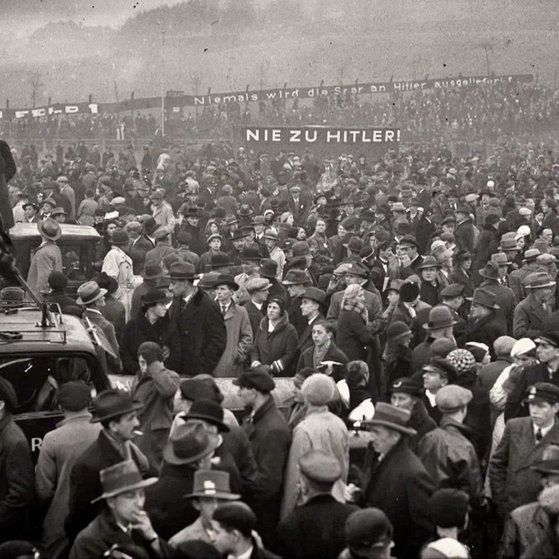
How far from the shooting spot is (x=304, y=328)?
1091cm

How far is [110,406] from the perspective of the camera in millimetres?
6312

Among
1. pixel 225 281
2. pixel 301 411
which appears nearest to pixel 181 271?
pixel 225 281

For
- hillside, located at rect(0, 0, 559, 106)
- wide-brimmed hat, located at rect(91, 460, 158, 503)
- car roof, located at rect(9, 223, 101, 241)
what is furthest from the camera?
hillside, located at rect(0, 0, 559, 106)

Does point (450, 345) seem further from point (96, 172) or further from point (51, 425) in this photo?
Answer: point (96, 172)

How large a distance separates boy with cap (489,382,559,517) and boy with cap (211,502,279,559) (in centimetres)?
252

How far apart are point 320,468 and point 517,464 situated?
1935mm

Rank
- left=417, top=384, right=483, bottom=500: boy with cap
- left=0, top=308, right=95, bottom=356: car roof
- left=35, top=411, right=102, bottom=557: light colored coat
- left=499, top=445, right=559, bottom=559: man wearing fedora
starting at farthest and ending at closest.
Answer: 1. left=0, top=308, right=95, bottom=356: car roof
2. left=417, top=384, right=483, bottom=500: boy with cap
3. left=35, top=411, right=102, bottom=557: light colored coat
4. left=499, top=445, right=559, bottom=559: man wearing fedora

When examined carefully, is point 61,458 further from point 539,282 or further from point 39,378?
point 539,282

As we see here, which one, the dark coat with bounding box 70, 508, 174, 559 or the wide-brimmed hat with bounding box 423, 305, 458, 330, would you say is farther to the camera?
the wide-brimmed hat with bounding box 423, 305, 458, 330

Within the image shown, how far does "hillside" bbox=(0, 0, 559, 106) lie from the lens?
53500 mm

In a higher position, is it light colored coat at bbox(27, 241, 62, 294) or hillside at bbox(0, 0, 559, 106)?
hillside at bbox(0, 0, 559, 106)

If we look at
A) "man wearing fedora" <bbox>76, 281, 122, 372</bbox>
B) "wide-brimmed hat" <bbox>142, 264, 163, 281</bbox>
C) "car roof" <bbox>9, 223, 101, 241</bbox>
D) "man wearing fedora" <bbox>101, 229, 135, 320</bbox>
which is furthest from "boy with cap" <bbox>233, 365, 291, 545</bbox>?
"car roof" <bbox>9, 223, 101, 241</bbox>

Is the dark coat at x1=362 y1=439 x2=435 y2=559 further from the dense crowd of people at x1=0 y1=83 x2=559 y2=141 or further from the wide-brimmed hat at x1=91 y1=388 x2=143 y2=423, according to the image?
the dense crowd of people at x1=0 y1=83 x2=559 y2=141

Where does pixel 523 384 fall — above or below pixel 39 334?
below
